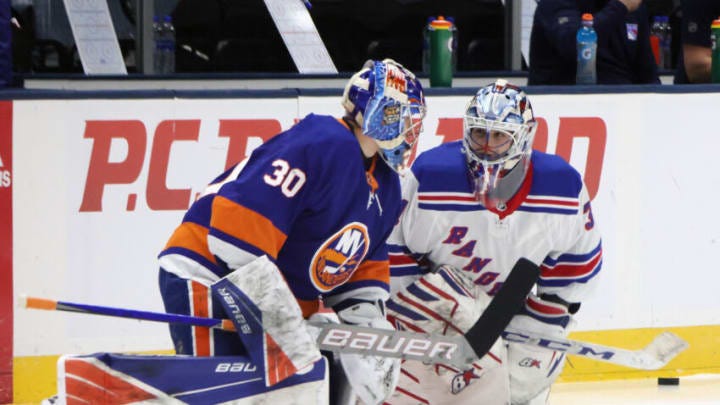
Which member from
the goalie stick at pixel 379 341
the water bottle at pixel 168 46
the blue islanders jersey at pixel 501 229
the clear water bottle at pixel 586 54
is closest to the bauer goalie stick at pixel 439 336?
the goalie stick at pixel 379 341

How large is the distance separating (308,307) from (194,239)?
0.33 m

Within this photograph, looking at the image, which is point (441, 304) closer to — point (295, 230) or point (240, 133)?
point (295, 230)

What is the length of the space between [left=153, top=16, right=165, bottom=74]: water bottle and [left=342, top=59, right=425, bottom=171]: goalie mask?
9.74 ft

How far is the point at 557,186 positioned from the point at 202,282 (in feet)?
3.19

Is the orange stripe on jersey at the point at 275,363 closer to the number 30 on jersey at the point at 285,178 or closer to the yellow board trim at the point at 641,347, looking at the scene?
the number 30 on jersey at the point at 285,178

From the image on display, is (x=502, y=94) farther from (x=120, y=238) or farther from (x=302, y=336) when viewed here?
(x=120, y=238)

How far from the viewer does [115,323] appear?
4.38 meters

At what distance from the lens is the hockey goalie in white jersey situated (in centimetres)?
348

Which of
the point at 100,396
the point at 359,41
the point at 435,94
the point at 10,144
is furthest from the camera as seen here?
the point at 359,41

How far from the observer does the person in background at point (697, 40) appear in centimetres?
515

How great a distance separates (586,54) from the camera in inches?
190

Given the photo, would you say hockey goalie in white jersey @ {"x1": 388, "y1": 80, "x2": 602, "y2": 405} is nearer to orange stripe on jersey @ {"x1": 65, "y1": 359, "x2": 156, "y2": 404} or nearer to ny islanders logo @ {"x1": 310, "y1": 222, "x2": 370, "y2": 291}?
ny islanders logo @ {"x1": 310, "y1": 222, "x2": 370, "y2": 291}

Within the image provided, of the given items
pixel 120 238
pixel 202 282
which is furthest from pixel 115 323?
pixel 202 282

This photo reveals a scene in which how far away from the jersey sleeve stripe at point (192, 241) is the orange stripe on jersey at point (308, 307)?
0.28 m
